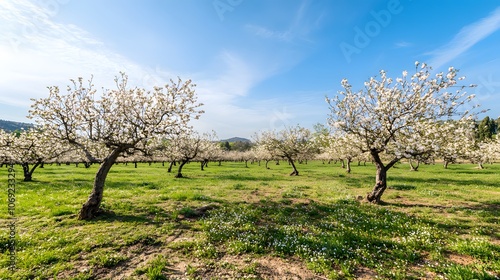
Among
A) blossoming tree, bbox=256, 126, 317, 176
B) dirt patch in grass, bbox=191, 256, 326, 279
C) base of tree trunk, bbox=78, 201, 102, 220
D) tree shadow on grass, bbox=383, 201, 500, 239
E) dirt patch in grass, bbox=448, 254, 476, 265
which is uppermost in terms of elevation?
blossoming tree, bbox=256, 126, 317, 176

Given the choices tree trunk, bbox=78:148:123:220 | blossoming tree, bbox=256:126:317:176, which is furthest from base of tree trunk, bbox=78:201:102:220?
blossoming tree, bbox=256:126:317:176

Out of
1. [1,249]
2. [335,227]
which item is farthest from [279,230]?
[1,249]

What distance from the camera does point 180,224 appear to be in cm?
1256

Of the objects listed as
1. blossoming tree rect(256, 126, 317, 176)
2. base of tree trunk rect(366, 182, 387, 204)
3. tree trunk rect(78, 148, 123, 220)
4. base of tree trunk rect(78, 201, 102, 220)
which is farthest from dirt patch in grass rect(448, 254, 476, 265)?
blossoming tree rect(256, 126, 317, 176)

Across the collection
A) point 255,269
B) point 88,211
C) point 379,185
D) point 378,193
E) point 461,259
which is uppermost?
point 379,185

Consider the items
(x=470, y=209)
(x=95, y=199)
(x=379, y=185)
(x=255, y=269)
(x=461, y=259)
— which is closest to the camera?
(x=255, y=269)

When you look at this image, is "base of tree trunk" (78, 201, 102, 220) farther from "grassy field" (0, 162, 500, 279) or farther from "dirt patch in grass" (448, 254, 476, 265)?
"dirt patch in grass" (448, 254, 476, 265)

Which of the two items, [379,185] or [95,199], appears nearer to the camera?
[95,199]

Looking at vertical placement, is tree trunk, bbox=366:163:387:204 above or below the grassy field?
above

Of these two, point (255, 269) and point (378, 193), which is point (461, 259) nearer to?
point (255, 269)

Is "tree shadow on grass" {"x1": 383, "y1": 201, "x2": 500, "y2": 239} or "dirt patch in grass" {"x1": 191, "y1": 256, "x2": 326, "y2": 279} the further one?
"tree shadow on grass" {"x1": 383, "y1": 201, "x2": 500, "y2": 239}

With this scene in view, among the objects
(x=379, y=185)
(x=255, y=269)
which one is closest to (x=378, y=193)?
(x=379, y=185)

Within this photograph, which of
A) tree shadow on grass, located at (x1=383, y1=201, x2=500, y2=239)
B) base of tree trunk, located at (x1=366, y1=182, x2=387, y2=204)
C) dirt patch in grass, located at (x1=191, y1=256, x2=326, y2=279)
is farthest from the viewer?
base of tree trunk, located at (x1=366, y1=182, x2=387, y2=204)

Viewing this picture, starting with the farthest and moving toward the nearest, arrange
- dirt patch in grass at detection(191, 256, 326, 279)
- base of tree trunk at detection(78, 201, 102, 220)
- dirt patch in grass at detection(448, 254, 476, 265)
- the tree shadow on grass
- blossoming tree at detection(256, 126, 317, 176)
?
1. blossoming tree at detection(256, 126, 317, 176)
2. base of tree trunk at detection(78, 201, 102, 220)
3. the tree shadow on grass
4. dirt patch in grass at detection(448, 254, 476, 265)
5. dirt patch in grass at detection(191, 256, 326, 279)
